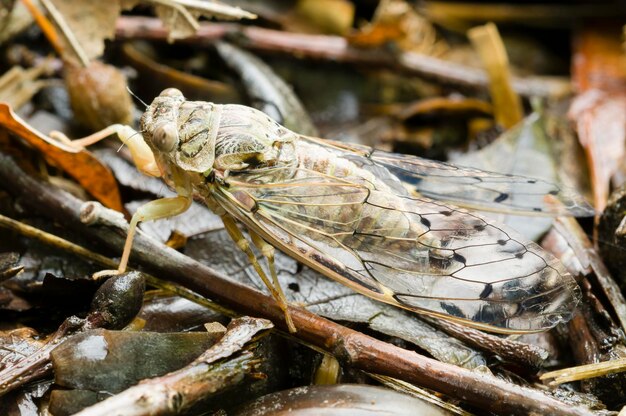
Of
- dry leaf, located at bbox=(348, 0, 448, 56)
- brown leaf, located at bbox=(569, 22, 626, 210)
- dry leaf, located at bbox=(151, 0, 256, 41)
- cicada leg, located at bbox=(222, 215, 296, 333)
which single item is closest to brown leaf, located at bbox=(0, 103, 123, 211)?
cicada leg, located at bbox=(222, 215, 296, 333)

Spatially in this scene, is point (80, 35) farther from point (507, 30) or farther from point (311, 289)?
point (507, 30)

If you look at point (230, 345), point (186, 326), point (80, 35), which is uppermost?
point (80, 35)

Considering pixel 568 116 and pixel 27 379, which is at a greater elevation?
pixel 568 116

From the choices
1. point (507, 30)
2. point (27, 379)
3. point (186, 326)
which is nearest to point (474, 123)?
point (507, 30)

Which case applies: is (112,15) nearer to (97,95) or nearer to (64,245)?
(97,95)

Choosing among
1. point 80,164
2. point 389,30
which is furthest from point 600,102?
Answer: point 80,164

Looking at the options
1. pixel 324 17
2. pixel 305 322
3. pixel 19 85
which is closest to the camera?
pixel 305 322
